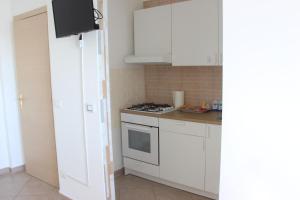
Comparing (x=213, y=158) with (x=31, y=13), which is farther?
(x=31, y=13)

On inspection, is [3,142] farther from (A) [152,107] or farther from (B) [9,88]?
(A) [152,107]

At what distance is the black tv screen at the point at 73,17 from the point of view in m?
2.18

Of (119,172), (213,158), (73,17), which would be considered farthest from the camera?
(119,172)

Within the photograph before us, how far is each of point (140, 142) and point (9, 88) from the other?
1.94 metres

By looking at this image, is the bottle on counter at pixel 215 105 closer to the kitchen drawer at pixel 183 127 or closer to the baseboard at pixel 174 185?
the kitchen drawer at pixel 183 127

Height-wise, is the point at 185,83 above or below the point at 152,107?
above

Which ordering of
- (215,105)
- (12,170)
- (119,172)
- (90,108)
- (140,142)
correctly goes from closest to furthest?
(90,108), (215,105), (140,142), (119,172), (12,170)

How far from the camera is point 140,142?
337 cm

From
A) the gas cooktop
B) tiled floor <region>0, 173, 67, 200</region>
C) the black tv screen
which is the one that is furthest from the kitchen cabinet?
the black tv screen

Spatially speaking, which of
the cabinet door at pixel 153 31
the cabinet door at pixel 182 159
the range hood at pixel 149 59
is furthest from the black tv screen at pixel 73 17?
the cabinet door at pixel 182 159

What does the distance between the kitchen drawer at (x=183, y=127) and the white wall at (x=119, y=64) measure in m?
0.71

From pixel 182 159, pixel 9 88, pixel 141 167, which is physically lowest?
pixel 141 167

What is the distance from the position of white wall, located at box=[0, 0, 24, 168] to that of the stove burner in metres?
1.64
